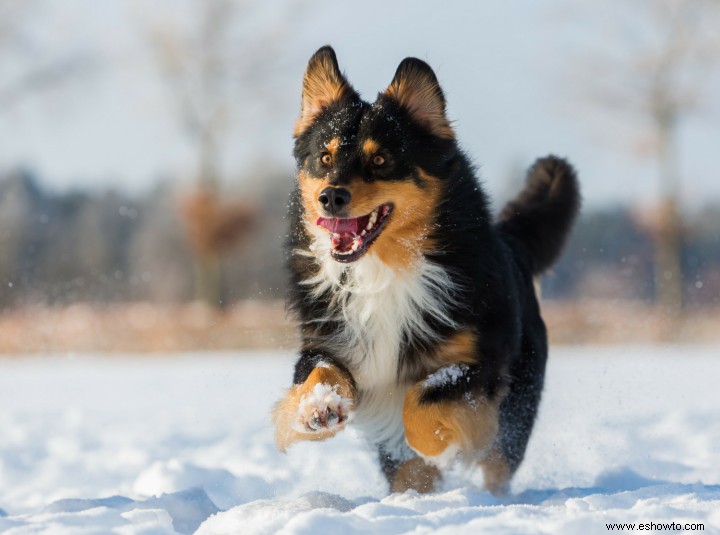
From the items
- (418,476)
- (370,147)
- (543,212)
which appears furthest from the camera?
(543,212)

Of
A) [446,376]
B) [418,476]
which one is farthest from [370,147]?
[418,476]

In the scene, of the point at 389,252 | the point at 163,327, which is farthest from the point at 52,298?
the point at 389,252

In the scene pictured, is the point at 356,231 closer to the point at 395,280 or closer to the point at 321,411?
the point at 395,280

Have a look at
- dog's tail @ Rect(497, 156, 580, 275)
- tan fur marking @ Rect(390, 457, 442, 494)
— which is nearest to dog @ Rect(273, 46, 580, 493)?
tan fur marking @ Rect(390, 457, 442, 494)

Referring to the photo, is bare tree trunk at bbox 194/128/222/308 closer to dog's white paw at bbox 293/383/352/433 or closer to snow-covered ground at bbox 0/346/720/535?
snow-covered ground at bbox 0/346/720/535

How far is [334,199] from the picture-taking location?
4.09 m

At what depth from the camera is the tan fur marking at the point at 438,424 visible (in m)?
4.23

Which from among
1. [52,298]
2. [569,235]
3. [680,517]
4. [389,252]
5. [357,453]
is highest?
[52,298]

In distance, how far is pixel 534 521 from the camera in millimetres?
3451

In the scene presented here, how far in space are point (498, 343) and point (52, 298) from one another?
19.2 metres

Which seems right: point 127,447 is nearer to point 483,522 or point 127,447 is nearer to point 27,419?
point 27,419

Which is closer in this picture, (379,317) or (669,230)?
(379,317)

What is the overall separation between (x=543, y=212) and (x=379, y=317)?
177 cm

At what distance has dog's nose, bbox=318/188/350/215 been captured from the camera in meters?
4.09
